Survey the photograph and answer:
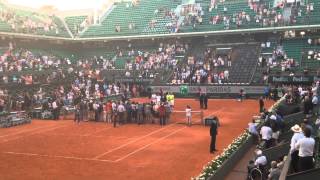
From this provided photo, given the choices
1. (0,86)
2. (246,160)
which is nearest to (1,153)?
(246,160)

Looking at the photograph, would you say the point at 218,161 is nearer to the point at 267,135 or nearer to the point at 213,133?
the point at 267,135

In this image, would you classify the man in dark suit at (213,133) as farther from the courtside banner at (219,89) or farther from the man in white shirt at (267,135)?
the courtside banner at (219,89)

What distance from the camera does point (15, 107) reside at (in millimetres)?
35438

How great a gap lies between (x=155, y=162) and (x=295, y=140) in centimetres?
733

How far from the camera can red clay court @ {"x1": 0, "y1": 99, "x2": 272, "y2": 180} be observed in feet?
55.1

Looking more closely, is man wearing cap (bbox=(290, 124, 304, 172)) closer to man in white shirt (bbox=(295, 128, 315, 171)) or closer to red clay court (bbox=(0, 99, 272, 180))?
man in white shirt (bbox=(295, 128, 315, 171))

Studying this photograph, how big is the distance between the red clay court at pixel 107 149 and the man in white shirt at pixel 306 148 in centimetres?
492

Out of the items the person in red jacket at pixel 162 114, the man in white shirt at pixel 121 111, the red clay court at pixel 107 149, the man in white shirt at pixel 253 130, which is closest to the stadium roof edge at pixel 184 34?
the red clay court at pixel 107 149

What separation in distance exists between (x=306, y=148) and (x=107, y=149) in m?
11.5

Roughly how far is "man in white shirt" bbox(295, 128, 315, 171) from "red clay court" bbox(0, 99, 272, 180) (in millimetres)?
4925

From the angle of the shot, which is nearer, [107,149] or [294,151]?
[294,151]

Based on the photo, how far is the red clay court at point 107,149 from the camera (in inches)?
661

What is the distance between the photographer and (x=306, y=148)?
11.9 meters

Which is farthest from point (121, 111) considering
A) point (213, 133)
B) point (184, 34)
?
point (184, 34)
